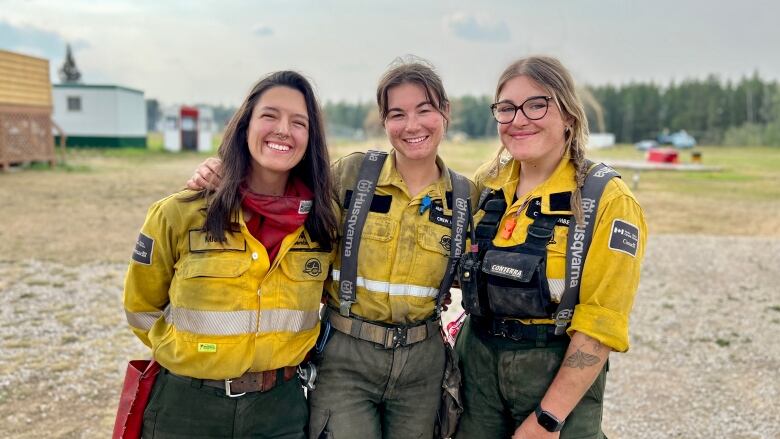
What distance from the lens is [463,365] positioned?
3.01 m

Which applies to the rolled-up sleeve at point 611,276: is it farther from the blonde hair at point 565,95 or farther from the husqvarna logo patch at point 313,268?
the husqvarna logo patch at point 313,268

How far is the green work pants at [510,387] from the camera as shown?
2.71 m

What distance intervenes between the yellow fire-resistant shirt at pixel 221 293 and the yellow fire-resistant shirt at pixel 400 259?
262 mm

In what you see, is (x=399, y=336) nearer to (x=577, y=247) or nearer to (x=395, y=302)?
(x=395, y=302)

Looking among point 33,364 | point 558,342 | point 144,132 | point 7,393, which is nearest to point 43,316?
point 33,364

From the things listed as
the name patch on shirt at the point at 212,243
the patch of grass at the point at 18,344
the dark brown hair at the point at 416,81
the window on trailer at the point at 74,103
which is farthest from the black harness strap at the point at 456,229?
the window on trailer at the point at 74,103

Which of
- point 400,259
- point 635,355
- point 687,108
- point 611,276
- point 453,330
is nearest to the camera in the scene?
point 611,276

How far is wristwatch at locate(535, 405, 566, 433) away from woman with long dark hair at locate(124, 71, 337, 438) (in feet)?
3.67

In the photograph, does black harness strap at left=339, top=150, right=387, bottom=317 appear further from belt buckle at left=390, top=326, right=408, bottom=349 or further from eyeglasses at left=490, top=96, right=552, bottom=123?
eyeglasses at left=490, top=96, right=552, bottom=123

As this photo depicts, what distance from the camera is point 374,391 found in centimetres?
297

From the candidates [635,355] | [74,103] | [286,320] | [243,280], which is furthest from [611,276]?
[74,103]

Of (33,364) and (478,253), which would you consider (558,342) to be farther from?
(33,364)

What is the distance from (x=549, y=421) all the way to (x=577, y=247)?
768mm

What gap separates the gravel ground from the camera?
17.0ft
